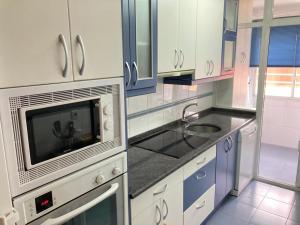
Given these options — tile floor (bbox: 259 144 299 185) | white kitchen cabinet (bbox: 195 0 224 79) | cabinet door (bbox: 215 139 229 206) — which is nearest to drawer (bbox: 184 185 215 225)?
cabinet door (bbox: 215 139 229 206)

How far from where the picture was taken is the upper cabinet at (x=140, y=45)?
1414mm

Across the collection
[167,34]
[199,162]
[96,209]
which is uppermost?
[167,34]

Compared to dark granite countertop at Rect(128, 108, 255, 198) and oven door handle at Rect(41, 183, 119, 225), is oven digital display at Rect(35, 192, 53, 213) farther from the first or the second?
dark granite countertop at Rect(128, 108, 255, 198)

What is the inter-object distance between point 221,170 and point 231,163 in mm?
284

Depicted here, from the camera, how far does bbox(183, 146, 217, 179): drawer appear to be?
1.87m

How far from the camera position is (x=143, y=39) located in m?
1.58

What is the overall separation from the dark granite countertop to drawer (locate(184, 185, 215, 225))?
1.53ft

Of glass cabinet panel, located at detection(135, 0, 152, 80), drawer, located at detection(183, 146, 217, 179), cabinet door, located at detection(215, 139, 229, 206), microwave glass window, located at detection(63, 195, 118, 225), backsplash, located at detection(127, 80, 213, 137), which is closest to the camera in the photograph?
microwave glass window, located at detection(63, 195, 118, 225)

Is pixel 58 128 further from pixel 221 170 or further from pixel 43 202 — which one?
pixel 221 170

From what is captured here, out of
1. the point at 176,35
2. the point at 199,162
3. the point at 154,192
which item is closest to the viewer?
the point at 154,192

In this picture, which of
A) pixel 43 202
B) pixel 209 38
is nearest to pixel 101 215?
pixel 43 202

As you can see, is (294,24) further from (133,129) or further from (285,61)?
(133,129)

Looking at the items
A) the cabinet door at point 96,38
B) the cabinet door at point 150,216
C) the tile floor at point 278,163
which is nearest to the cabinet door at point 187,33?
the cabinet door at point 96,38

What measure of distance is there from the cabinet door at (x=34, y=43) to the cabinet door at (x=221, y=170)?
5.91ft
